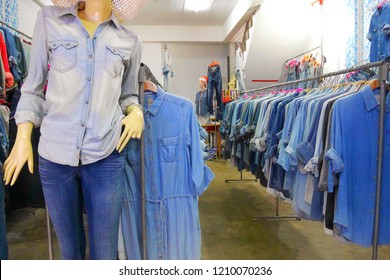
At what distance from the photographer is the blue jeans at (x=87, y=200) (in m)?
1.04

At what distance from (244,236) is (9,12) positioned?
12.2 feet

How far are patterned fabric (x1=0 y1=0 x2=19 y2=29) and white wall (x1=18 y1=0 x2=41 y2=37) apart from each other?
11 cm

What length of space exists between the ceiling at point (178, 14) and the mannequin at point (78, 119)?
217 inches

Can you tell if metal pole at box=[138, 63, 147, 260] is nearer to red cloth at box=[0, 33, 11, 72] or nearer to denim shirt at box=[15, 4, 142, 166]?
denim shirt at box=[15, 4, 142, 166]

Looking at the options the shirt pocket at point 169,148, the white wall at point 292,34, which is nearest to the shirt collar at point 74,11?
the shirt pocket at point 169,148

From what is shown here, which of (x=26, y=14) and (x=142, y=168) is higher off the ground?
(x=26, y=14)

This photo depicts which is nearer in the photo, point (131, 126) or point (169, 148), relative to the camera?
point (131, 126)

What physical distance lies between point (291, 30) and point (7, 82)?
498cm

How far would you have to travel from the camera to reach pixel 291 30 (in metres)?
5.85

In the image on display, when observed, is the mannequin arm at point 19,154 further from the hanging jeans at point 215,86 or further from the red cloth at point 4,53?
the hanging jeans at point 215,86

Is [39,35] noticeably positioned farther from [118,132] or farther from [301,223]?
[301,223]

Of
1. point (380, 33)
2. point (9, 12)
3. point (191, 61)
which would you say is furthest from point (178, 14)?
point (380, 33)

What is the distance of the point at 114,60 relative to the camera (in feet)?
3.50

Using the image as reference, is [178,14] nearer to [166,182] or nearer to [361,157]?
[361,157]
